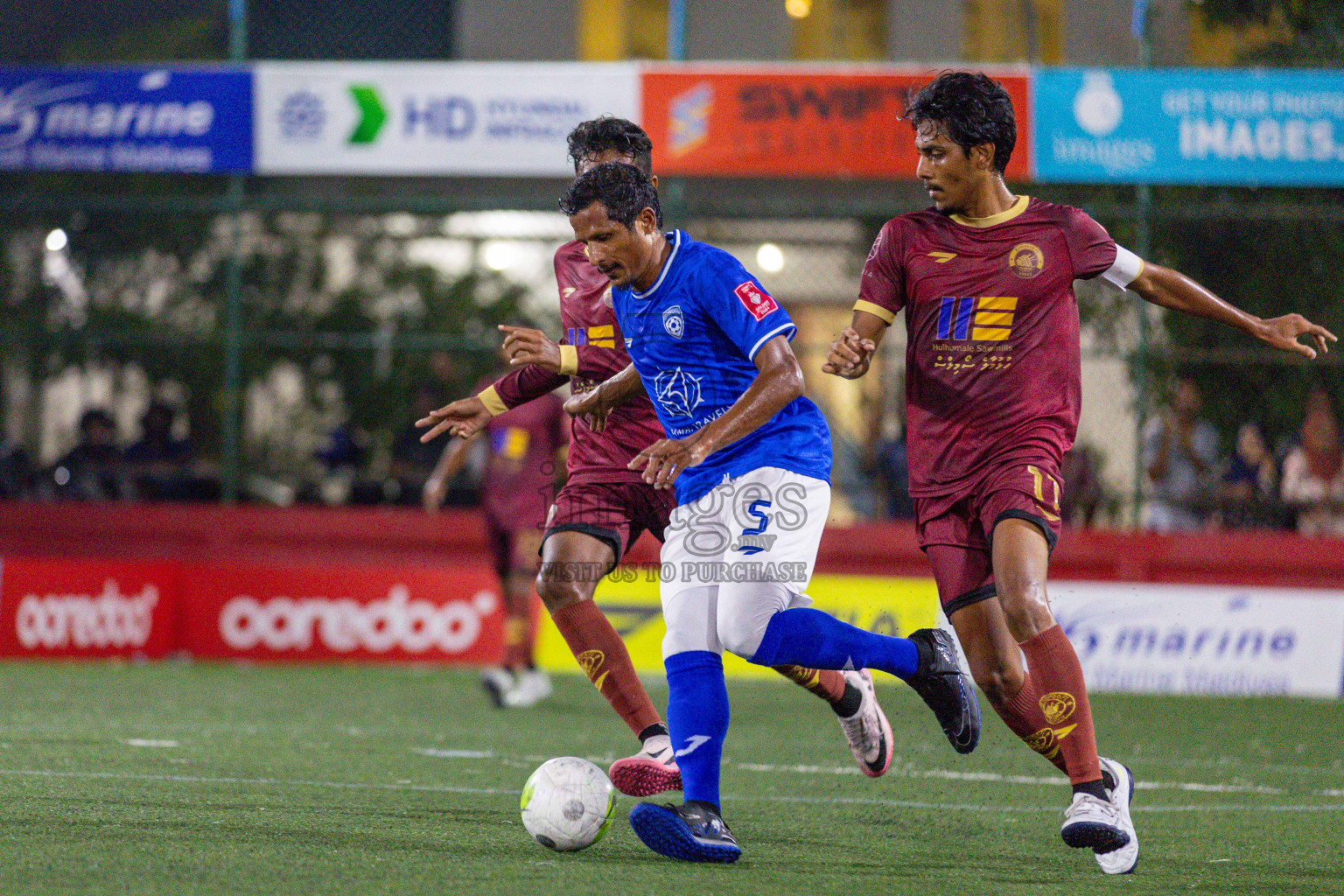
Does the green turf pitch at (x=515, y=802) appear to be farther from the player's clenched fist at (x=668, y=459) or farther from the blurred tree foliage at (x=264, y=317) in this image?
the blurred tree foliage at (x=264, y=317)

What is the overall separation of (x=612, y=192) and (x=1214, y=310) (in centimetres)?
193

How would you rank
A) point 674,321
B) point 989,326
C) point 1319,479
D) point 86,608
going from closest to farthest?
point 674,321 → point 989,326 → point 1319,479 → point 86,608

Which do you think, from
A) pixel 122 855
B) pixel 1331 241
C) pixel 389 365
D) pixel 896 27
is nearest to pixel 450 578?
pixel 389 365

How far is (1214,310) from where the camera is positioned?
5098 mm

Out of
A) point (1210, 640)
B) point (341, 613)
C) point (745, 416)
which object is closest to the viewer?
point (745, 416)

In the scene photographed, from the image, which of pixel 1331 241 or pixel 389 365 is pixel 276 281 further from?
pixel 1331 241

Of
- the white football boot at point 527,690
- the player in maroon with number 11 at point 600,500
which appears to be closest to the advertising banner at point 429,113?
the white football boot at point 527,690

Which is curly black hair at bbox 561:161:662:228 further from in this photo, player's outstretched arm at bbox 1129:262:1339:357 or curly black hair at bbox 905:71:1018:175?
player's outstretched arm at bbox 1129:262:1339:357

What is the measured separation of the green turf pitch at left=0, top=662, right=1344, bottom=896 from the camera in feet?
14.1

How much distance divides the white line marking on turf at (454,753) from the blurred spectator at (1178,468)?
646 centimetres

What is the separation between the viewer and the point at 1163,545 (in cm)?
1177

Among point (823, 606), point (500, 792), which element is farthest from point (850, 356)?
point (823, 606)

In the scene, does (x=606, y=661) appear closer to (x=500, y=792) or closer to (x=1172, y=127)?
(x=500, y=792)

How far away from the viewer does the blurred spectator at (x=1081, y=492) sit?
12.2 m
